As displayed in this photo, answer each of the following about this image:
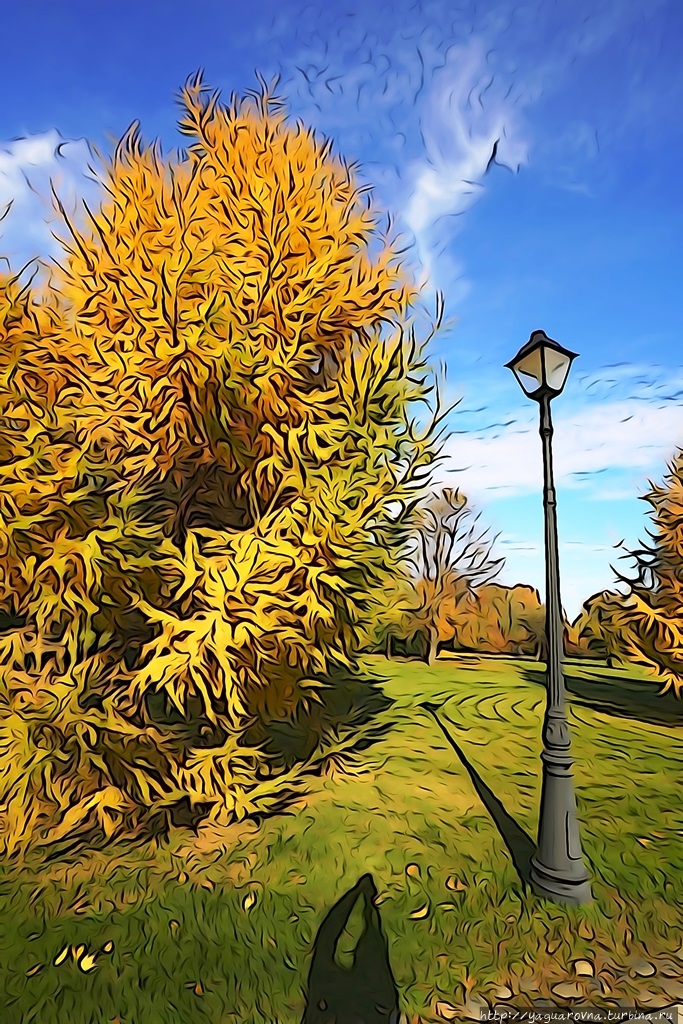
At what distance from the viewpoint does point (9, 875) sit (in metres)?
6.10

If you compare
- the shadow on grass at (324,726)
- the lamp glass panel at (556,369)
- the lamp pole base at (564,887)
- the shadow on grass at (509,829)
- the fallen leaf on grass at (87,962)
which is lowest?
the fallen leaf on grass at (87,962)

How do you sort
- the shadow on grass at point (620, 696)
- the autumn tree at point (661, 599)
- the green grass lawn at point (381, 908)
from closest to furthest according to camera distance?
the green grass lawn at point (381, 908)
the autumn tree at point (661, 599)
the shadow on grass at point (620, 696)

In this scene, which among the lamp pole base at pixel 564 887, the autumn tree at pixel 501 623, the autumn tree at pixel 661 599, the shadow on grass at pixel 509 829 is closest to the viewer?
the lamp pole base at pixel 564 887

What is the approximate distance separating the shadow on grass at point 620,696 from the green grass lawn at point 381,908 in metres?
6.94

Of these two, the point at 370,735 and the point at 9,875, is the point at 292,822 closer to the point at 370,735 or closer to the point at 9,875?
the point at 9,875

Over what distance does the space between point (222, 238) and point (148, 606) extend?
4.47 meters

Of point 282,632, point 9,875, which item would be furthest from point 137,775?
point 282,632

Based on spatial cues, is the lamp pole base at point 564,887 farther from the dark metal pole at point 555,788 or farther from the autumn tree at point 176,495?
the autumn tree at point 176,495

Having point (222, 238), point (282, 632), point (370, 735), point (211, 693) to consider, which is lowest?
point (370, 735)

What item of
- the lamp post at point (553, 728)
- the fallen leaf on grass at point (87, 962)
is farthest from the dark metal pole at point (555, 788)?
the fallen leaf on grass at point (87, 962)

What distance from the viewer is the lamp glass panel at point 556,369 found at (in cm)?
543

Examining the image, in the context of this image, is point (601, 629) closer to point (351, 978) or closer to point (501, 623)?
point (501, 623)

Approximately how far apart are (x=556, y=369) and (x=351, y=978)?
5.52m

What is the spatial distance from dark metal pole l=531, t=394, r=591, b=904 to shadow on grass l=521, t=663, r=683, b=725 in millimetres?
9405
